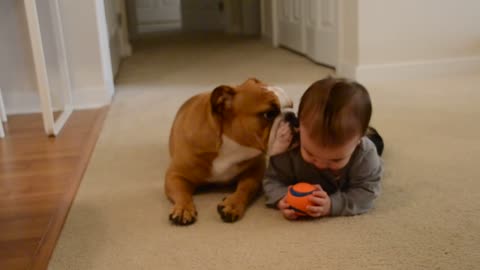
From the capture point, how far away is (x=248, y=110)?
1.25 meters

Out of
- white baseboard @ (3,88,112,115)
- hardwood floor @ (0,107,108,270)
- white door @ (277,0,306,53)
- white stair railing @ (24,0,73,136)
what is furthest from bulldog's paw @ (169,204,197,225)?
white door @ (277,0,306,53)

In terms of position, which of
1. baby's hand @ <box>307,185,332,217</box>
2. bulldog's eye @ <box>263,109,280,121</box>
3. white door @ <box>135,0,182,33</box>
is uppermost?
bulldog's eye @ <box>263,109,280,121</box>

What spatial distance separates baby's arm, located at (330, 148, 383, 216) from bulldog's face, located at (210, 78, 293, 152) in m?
0.21

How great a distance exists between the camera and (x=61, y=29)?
2309 millimetres

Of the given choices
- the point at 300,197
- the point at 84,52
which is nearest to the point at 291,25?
the point at 84,52

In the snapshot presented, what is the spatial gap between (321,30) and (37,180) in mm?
2197

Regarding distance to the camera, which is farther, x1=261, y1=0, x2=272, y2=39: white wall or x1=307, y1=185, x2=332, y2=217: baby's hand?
x1=261, y1=0, x2=272, y2=39: white wall

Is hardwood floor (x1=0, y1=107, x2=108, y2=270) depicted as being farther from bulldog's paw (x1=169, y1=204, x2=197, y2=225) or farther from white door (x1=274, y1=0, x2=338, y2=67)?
white door (x1=274, y1=0, x2=338, y2=67)

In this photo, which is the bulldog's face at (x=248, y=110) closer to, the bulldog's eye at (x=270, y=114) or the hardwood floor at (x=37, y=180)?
the bulldog's eye at (x=270, y=114)

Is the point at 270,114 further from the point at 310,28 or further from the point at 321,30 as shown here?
the point at 310,28

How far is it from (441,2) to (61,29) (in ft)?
6.12

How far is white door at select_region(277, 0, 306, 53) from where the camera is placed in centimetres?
377

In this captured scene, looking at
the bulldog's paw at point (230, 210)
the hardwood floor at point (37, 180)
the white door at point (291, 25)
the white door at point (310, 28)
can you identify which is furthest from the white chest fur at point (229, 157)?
the white door at point (291, 25)

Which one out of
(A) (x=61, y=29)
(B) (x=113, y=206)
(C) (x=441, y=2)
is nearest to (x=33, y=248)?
(B) (x=113, y=206)
